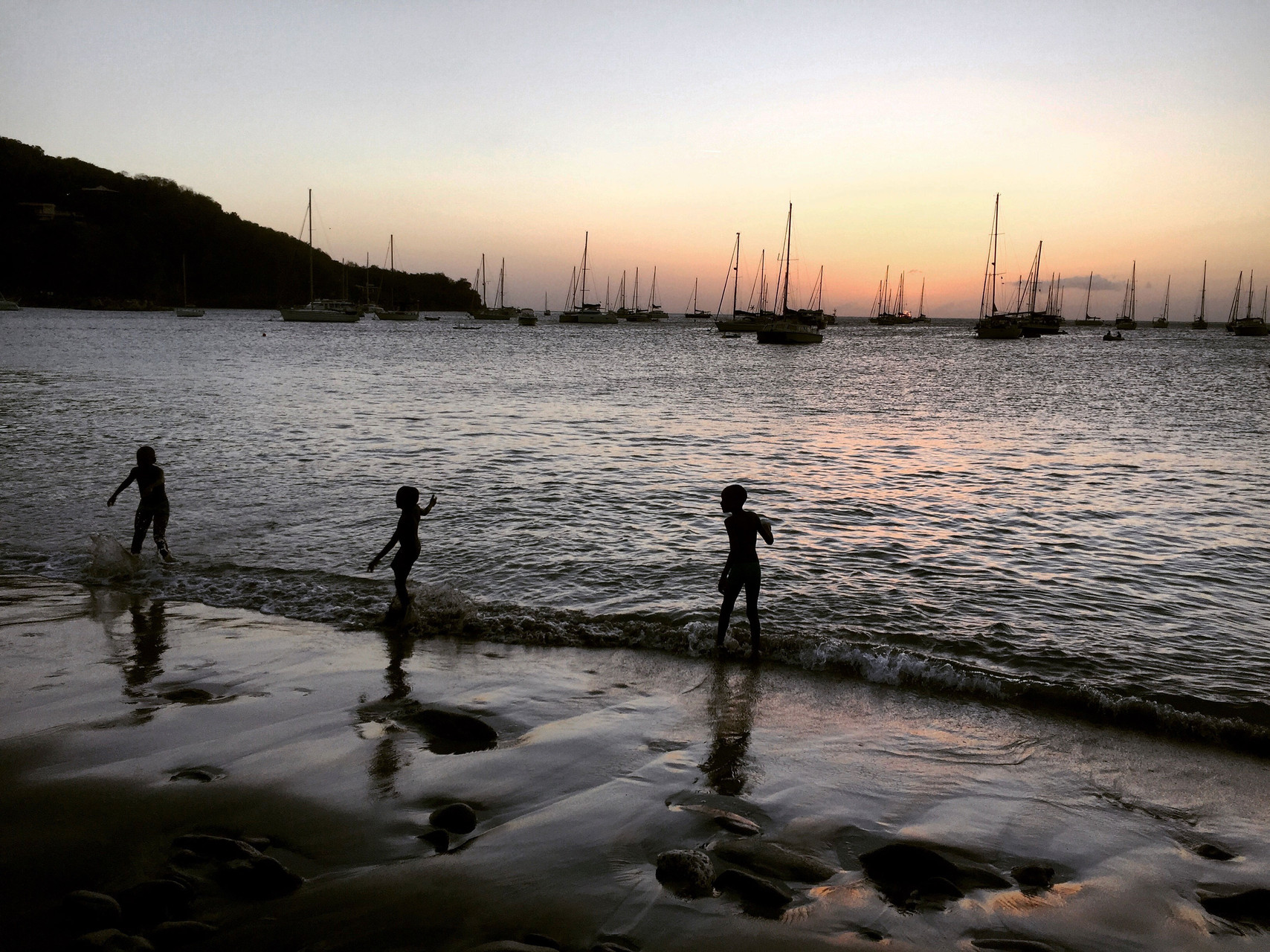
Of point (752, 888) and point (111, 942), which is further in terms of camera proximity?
point (752, 888)

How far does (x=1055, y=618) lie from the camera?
9.55m

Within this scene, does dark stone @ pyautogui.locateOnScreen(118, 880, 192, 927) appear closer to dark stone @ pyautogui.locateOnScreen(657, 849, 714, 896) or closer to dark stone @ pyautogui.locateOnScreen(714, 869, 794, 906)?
dark stone @ pyautogui.locateOnScreen(657, 849, 714, 896)

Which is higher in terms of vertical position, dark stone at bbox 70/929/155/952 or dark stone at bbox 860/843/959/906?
dark stone at bbox 70/929/155/952

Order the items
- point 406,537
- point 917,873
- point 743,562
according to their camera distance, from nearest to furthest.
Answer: point 917,873
point 743,562
point 406,537

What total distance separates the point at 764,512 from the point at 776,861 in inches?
429

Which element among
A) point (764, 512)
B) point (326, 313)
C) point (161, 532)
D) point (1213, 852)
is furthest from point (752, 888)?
point (326, 313)

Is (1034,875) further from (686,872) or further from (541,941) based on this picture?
(541,941)

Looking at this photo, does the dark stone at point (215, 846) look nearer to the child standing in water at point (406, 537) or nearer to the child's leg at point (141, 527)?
the child standing in water at point (406, 537)

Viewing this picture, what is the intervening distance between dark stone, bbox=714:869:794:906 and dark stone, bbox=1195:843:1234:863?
2.79m

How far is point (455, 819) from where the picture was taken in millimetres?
4586

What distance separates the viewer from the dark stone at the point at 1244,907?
4145 mm

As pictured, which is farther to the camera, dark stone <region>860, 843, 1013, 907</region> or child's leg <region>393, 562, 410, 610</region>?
child's leg <region>393, 562, 410, 610</region>

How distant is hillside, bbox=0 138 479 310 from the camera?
6033 inches

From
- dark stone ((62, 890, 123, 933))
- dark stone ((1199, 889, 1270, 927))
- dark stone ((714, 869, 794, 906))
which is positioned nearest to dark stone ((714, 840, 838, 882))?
dark stone ((714, 869, 794, 906))
